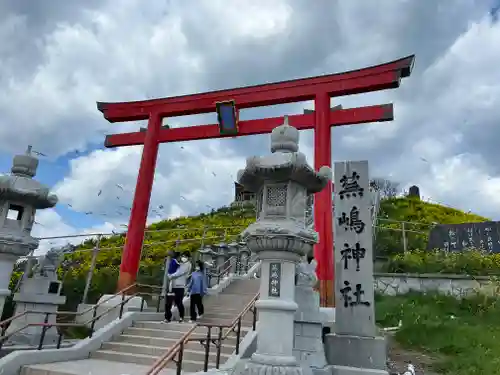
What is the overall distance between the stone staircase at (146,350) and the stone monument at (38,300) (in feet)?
5.54

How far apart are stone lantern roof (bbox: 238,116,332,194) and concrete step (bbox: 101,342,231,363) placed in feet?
9.62

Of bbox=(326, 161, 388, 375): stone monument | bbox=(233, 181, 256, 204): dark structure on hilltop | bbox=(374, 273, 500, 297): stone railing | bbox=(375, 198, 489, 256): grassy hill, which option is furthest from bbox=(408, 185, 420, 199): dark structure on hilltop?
bbox=(326, 161, 388, 375): stone monument

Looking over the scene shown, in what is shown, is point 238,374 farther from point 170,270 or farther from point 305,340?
point 170,270

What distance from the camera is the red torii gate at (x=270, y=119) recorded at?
10.4 meters

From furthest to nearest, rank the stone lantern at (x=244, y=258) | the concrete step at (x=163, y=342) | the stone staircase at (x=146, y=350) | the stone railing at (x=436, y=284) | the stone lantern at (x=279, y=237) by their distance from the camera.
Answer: the stone lantern at (x=244, y=258) → the stone railing at (x=436, y=284) → the concrete step at (x=163, y=342) → the stone staircase at (x=146, y=350) → the stone lantern at (x=279, y=237)

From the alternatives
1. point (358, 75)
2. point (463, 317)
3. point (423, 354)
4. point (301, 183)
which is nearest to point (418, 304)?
point (463, 317)

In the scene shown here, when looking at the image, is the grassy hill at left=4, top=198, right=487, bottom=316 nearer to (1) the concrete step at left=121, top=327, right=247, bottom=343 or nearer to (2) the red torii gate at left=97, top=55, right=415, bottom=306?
(2) the red torii gate at left=97, top=55, right=415, bottom=306

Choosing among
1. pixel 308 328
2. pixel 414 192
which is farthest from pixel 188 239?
pixel 414 192

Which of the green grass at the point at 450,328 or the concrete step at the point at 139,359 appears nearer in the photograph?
the concrete step at the point at 139,359

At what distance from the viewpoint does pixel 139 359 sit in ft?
21.2

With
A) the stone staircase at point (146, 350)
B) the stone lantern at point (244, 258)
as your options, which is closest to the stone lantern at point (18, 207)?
the stone staircase at point (146, 350)

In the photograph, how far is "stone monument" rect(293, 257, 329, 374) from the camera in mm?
6059

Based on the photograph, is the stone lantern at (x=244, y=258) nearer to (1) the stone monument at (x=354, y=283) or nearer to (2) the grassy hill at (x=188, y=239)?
(2) the grassy hill at (x=188, y=239)

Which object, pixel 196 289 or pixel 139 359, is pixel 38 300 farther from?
pixel 196 289
